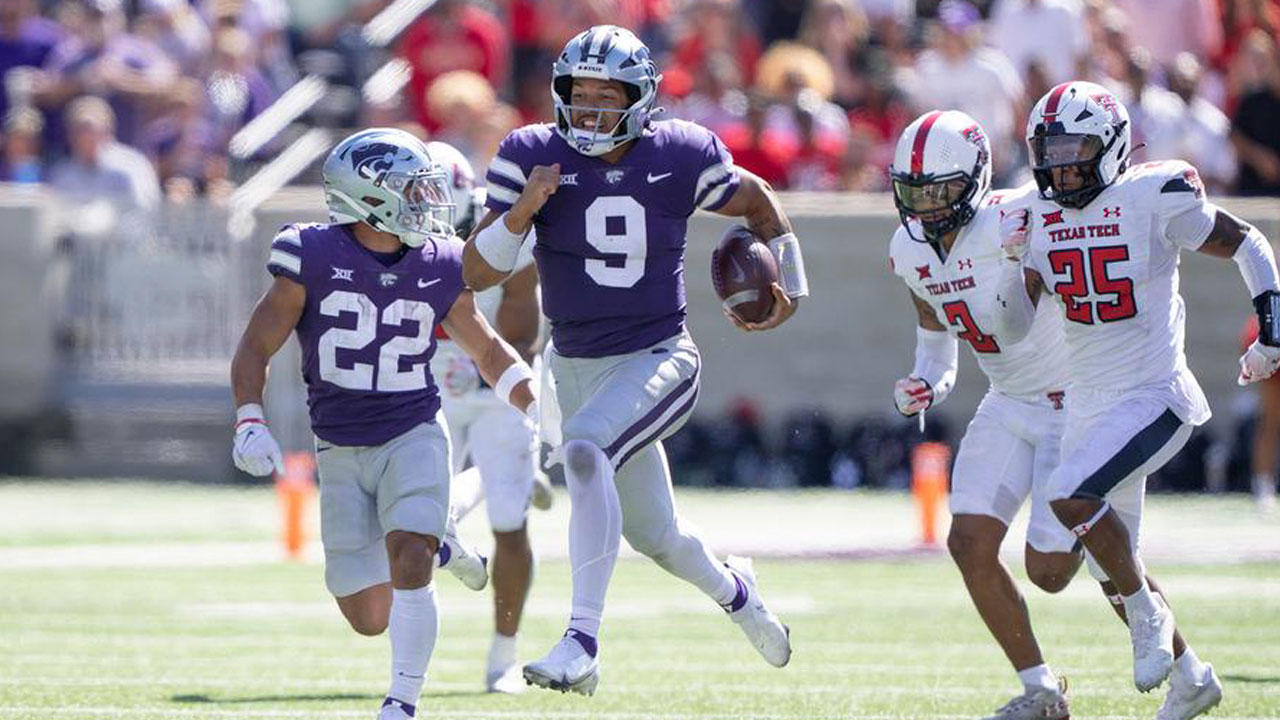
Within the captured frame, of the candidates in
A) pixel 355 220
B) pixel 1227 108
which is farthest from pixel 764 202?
pixel 1227 108

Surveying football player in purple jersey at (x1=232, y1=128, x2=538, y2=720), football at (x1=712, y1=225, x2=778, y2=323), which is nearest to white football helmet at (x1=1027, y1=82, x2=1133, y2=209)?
football at (x1=712, y1=225, x2=778, y2=323)

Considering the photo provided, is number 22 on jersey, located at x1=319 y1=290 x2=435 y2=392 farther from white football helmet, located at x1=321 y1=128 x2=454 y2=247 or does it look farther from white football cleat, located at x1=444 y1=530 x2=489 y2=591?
white football cleat, located at x1=444 y1=530 x2=489 y2=591

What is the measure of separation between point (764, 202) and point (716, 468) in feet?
29.4

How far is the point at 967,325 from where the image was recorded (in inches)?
312

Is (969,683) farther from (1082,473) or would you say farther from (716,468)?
(716,468)

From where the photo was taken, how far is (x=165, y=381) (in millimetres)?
17484

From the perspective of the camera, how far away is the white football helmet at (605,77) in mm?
7410

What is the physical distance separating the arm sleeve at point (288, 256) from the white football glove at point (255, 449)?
0.45 m

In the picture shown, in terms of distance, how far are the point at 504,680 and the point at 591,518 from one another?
170cm

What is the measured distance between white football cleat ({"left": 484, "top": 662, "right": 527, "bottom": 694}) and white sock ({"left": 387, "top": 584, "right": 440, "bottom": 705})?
1.62m

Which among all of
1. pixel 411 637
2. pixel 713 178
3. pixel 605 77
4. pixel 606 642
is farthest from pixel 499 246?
pixel 606 642

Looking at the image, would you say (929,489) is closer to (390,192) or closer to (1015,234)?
(1015,234)

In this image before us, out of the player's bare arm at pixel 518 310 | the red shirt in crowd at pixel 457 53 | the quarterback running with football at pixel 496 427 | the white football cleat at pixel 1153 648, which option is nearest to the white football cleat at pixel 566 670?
the white football cleat at pixel 1153 648

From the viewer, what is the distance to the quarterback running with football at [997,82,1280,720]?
293 inches
